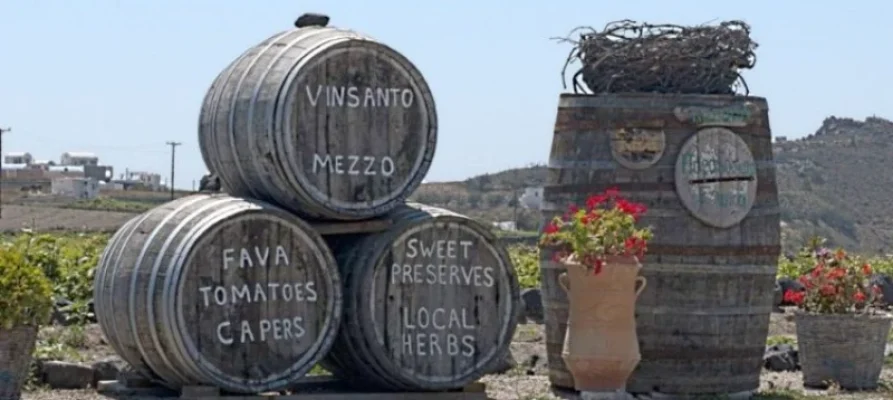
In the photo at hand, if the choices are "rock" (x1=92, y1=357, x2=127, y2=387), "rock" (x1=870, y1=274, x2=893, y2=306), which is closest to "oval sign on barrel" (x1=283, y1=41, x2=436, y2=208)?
"rock" (x1=92, y1=357, x2=127, y2=387)

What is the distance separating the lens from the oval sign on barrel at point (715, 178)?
11.7 metres

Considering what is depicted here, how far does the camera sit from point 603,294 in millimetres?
10922

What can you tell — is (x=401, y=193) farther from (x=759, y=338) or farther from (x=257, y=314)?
(x=759, y=338)

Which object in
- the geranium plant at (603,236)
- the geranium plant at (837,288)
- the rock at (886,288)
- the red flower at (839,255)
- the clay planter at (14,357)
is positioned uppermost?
the geranium plant at (603,236)

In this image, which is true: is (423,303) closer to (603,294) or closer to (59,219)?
(603,294)

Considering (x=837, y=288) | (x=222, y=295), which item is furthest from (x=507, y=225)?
(x=222, y=295)

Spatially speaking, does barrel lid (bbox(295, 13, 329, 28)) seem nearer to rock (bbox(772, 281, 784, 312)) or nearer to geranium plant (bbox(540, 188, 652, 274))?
geranium plant (bbox(540, 188, 652, 274))

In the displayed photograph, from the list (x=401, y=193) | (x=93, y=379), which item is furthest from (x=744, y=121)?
(x=93, y=379)

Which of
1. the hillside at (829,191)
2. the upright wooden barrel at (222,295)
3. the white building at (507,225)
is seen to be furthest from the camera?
the white building at (507,225)

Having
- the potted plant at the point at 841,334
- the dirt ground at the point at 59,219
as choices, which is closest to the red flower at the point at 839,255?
the potted plant at the point at 841,334

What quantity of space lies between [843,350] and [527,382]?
2.16m

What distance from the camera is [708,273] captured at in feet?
Result: 38.4

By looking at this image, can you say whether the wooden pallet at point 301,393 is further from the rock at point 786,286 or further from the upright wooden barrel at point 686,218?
the rock at point 786,286

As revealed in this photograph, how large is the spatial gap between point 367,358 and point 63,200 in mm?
60490
